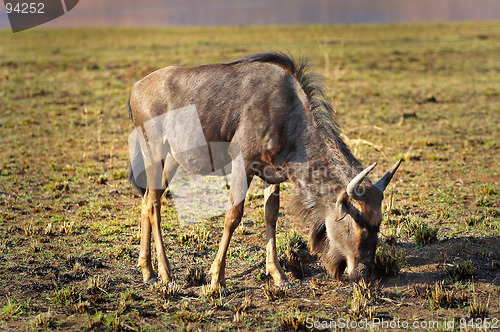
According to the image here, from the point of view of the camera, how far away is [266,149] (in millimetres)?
5387

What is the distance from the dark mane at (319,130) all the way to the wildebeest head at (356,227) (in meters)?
0.19

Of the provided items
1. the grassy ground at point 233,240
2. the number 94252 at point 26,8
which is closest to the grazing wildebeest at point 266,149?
the grassy ground at point 233,240

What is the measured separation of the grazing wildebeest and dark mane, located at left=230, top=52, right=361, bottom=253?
0.5 inches

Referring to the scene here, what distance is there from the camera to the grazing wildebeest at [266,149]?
16.4 ft

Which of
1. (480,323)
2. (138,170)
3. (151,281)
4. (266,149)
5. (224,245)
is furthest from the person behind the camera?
(138,170)

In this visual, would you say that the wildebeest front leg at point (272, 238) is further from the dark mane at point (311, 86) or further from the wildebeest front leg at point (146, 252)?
the wildebeest front leg at point (146, 252)

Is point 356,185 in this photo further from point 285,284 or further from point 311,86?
point 285,284

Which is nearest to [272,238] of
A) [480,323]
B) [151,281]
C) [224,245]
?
[224,245]

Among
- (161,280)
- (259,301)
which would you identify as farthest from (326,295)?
(161,280)

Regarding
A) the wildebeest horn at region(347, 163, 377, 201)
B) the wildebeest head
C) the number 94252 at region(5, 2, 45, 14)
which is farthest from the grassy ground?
the number 94252 at region(5, 2, 45, 14)

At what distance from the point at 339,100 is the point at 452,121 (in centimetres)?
518

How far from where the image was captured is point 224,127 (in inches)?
224

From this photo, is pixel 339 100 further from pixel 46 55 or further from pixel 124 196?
pixel 46 55

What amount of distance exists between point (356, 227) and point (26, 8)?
8995mm
